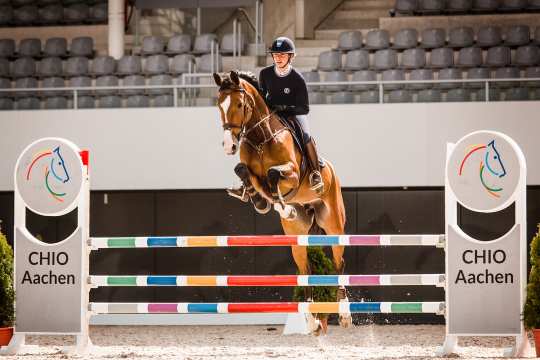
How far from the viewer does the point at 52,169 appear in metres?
6.41

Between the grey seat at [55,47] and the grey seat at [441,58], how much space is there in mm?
4599

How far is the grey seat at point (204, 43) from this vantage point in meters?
11.5

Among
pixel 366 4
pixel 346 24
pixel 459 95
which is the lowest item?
pixel 459 95

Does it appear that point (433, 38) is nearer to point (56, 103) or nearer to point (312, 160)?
point (56, 103)

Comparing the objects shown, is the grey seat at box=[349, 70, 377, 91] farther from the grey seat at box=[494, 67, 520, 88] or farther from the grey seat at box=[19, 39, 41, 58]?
the grey seat at box=[19, 39, 41, 58]

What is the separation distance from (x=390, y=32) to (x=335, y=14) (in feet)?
4.06

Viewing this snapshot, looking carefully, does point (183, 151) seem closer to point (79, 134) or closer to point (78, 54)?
point (79, 134)

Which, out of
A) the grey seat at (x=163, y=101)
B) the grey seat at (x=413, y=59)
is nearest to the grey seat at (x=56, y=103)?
the grey seat at (x=163, y=101)

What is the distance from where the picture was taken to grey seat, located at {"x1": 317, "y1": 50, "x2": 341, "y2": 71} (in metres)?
11.0

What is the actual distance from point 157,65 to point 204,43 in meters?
0.75

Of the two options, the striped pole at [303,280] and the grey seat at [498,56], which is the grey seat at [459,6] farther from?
the striped pole at [303,280]

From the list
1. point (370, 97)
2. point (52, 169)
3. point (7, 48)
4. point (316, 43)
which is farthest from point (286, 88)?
point (7, 48)

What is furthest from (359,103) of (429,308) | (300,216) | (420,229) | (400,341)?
(429,308)

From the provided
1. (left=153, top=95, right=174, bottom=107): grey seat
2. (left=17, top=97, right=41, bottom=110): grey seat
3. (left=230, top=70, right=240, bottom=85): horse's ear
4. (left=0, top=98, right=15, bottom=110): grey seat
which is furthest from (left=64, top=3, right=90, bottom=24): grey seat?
(left=230, top=70, right=240, bottom=85): horse's ear
